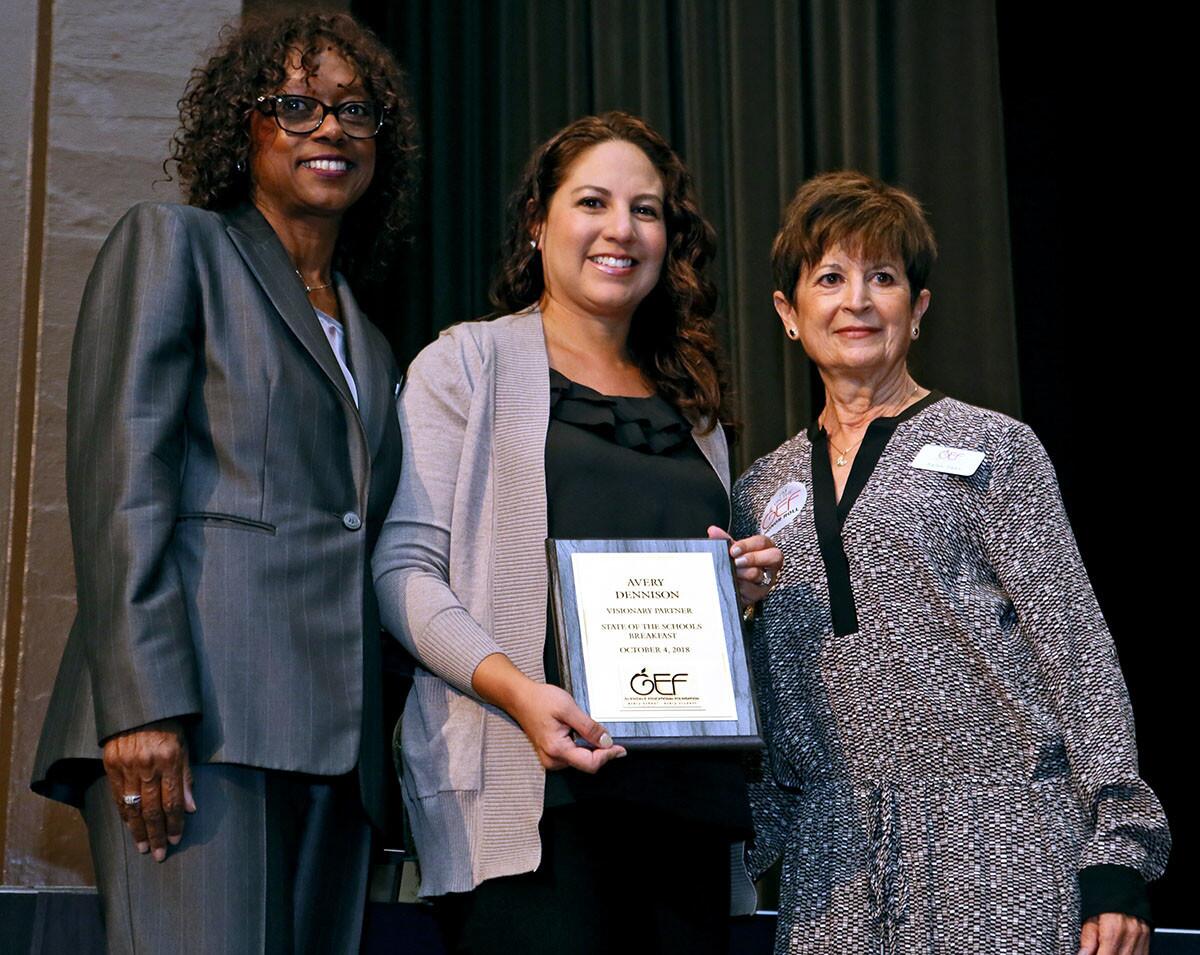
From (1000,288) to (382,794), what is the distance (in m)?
1.99

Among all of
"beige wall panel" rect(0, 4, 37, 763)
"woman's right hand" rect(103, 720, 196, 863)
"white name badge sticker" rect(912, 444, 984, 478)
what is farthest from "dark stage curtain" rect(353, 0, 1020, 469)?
"woman's right hand" rect(103, 720, 196, 863)

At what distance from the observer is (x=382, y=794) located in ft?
6.27

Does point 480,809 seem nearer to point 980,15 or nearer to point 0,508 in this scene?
point 0,508

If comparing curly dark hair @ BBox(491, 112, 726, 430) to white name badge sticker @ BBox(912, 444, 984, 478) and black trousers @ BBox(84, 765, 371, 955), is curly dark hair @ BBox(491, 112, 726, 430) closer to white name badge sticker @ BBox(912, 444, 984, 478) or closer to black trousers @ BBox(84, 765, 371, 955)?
white name badge sticker @ BBox(912, 444, 984, 478)

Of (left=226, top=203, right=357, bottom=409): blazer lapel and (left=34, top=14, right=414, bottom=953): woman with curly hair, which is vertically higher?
(left=226, top=203, right=357, bottom=409): blazer lapel

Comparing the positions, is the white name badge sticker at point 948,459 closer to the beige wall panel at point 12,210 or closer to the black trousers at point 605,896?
the black trousers at point 605,896

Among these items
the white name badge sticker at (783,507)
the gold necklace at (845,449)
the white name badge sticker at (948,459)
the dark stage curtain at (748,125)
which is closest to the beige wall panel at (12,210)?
the dark stage curtain at (748,125)

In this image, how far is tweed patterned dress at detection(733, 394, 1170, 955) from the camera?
206cm

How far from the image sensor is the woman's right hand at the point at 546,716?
5.74 ft

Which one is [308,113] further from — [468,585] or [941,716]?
[941,716]

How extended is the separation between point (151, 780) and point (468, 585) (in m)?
0.48

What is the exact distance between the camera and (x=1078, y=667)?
2154mm

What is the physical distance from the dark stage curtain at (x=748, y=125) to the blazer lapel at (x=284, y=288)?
1287 millimetres

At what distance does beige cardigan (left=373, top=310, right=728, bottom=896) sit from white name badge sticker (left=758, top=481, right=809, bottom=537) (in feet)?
1.57
